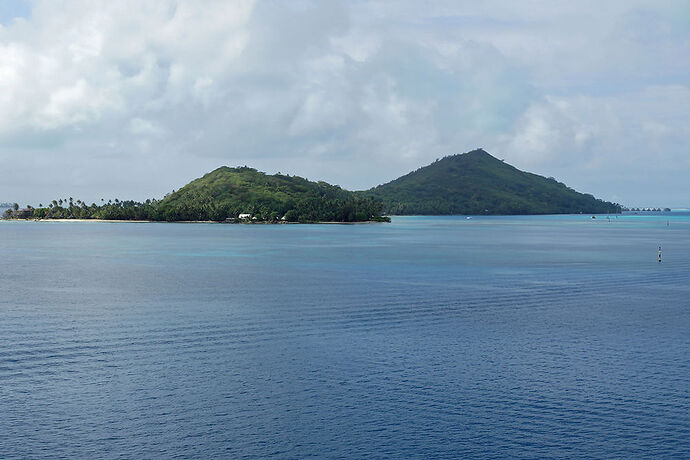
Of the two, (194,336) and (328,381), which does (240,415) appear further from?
(194,336)

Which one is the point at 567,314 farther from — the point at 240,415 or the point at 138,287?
the point at 138,287

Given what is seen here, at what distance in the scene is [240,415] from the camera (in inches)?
1271

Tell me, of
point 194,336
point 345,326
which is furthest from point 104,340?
point 345,326

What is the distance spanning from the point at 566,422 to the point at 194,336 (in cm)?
2923

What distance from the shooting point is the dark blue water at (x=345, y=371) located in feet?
95.9

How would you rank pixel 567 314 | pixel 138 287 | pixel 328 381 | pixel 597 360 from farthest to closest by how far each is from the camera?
1. pixel 138 287
2. pixel 567 314
3. pixel 597 360
4. pixel 328 381

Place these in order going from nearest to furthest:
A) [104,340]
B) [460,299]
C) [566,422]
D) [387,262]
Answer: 1. [566,422]
2. [104,340]
3. [460,299]
4. [387,262]

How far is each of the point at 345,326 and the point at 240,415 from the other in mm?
23318

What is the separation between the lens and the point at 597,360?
140 feet

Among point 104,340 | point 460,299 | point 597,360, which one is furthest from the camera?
point 460,299

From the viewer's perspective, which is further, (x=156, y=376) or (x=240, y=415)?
(x=156, y=376)

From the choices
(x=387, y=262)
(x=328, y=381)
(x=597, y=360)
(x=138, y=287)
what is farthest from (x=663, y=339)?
(x=387, y=262)

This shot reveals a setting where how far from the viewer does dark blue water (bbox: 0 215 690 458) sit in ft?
95.9

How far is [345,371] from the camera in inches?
1572
